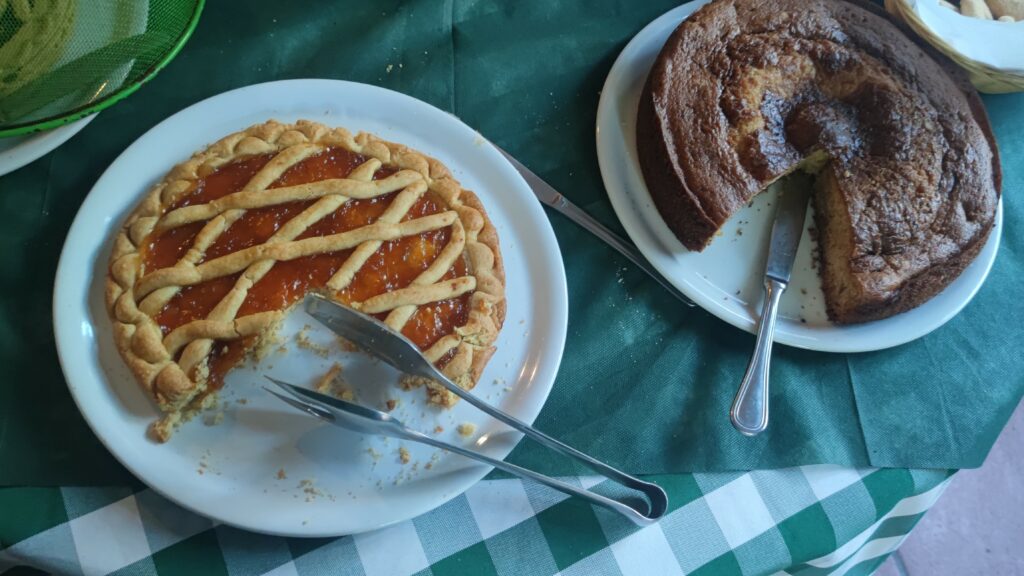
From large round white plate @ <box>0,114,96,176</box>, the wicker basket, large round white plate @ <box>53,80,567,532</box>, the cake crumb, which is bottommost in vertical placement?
the cake crumb

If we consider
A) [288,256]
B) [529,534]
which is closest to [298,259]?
[288,256]

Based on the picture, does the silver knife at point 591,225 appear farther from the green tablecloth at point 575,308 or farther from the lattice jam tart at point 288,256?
the lattice jam tart at point 288,256

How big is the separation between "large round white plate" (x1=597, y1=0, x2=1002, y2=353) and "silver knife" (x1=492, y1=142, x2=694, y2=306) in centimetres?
3

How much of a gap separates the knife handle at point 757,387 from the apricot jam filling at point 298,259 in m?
0.63

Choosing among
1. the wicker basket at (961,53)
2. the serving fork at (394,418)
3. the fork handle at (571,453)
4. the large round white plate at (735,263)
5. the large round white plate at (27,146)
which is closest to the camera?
the serving fork at (394,418)

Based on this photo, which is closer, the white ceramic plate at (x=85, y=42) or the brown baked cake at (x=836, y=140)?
the white ceramic plate at (x=85, y=42)

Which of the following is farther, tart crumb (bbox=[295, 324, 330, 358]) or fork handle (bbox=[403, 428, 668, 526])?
tart crumb (bbox=[295, 324, 330, 358])

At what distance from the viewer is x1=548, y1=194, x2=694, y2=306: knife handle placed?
1701mm

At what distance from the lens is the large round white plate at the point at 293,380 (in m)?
1.34

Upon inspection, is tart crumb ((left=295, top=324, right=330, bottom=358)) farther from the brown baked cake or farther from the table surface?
the brown baked cake

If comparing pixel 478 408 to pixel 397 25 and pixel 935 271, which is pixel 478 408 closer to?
→ pixel 397 25

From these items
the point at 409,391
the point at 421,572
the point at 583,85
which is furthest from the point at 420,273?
the point at 583,85

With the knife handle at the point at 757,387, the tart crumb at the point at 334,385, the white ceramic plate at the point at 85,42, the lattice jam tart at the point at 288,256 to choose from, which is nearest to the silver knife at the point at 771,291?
the knife handle at the point at 757,387

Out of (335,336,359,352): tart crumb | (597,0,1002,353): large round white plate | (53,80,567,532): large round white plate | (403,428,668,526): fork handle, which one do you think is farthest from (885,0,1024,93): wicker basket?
(335,336,359,352): tart crumb
